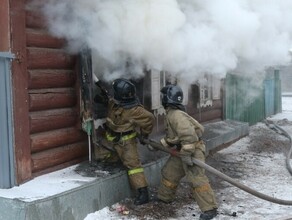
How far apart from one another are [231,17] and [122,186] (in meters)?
2.78

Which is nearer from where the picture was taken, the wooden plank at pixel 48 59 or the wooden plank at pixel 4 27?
the wooden plank at pixel 4 27

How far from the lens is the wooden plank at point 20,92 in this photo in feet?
14.9

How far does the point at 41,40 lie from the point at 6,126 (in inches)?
46.4

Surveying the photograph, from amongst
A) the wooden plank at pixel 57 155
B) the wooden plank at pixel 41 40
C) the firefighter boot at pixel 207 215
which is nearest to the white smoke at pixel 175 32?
the wooden plank at pixel 41 40

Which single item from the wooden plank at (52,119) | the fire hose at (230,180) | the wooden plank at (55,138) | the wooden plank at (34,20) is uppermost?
the wooden plank at (34,20)

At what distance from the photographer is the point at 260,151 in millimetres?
9219

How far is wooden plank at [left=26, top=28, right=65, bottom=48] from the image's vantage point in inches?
193

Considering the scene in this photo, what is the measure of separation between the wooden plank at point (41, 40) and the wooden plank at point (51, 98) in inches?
21.4

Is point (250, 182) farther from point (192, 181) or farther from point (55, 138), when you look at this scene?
point (55, 138)

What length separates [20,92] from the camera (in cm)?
465

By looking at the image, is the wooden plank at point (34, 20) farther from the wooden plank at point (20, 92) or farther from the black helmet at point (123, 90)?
the black helmet at point (123, 90)

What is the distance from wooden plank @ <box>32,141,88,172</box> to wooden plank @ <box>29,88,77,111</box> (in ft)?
1.77

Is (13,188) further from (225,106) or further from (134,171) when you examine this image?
(225,106)

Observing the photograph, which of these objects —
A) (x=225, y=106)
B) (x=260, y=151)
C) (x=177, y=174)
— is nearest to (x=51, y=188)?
(x=177, y=174)
